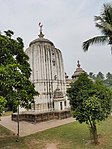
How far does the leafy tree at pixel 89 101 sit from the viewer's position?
36.3 ft

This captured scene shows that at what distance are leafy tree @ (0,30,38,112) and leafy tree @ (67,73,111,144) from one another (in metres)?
3.07

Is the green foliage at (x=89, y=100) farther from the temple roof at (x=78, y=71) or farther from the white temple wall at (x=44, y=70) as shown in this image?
the temple roof at (x=78, y=71)

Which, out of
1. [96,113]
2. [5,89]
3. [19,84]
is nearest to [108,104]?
[96,113]

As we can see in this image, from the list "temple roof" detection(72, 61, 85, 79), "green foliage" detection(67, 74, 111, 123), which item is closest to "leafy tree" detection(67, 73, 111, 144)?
"green foliage" detection(67, 74, 111, 123)

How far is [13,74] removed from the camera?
37.9ft

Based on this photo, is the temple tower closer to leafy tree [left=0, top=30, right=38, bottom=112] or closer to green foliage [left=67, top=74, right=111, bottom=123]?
leafy tree [left=0, top=30, right=38, bottom=112]

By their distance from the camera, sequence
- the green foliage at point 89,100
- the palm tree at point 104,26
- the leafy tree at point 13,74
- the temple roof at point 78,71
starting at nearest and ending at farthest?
the green foliage at point 89,100 < the leafy tree at point 13,74 < the palm tree at point 104,26 < the temple roof at point 78,71

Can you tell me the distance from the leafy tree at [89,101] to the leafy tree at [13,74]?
307cm

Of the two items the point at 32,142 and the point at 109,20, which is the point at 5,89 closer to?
the point at 32,142

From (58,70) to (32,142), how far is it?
1578 centimetres

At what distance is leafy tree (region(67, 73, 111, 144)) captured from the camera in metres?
11.1

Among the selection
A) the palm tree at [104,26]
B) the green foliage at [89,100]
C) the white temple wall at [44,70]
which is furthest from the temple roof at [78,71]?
the green foliage at [89,100]

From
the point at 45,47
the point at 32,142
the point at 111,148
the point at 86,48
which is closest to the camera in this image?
the point at 111,148

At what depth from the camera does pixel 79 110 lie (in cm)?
1147
